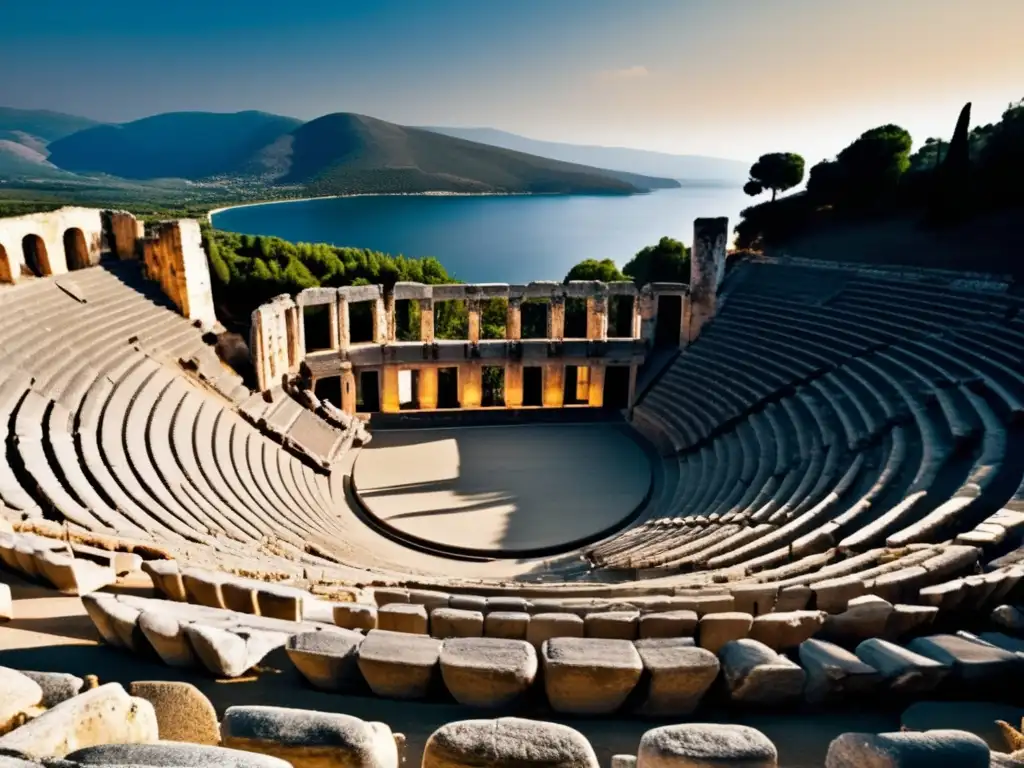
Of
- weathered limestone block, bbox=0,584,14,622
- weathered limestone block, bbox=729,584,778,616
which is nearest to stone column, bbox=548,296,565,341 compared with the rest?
weathered limestone block, bbox=729,584,778,616

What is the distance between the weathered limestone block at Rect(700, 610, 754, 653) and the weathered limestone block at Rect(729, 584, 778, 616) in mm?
1137

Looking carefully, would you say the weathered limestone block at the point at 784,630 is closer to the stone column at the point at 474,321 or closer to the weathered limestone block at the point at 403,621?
the weathered limestone block at the point at 403,621

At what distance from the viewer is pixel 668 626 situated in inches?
188

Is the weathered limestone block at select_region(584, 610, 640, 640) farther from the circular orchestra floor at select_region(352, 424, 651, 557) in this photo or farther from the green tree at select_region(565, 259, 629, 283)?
the green tree at select_region(565, 259, 629, 283)

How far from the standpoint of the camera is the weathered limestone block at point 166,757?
6.71ft

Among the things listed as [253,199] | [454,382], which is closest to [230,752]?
[454,382]

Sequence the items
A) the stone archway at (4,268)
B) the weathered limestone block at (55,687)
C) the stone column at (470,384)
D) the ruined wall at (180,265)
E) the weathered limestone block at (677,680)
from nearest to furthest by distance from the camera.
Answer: the weathered limestone block at (55,687)
the weathered limestone block at (677,680)
the stone archway at (4,268)
the ruined wall at (180,265)
the stone column at (470,384)

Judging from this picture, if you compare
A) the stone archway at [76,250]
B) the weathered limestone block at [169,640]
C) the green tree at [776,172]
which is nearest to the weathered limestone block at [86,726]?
the weathered limestone block at [169,640]

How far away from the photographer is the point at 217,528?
9.80 meters

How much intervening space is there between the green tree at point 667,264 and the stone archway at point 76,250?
20877 mm

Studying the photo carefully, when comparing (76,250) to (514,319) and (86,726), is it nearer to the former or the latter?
(514,319)

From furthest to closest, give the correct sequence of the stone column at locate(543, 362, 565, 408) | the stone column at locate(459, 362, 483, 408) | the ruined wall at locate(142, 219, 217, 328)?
the stone column at locate(543, 362, 565, 408), the stone column at locate(459, 362, 483, 408), the ruined wall at locate(142, 219, 217, 328)

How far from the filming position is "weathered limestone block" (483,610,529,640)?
483cm

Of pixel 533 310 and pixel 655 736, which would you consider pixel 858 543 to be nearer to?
pixel 655 736
